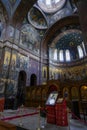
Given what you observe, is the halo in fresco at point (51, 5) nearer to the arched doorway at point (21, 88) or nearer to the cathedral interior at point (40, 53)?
the cathedral interior at point (40, 53)

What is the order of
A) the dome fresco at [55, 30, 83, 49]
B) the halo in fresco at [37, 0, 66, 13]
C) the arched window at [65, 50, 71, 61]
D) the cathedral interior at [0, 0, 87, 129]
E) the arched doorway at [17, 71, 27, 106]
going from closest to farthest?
the cathedral interior at [0, 0, 87, 129]
the arched doorway at [17, 71, 27, 106]
the halo in fresco at [37, 0, 66, 13]
the dome fresco at [55, 30, 83, 49]
the arched window at [65, 50, 71, 61]

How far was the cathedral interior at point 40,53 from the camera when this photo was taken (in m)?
11.6

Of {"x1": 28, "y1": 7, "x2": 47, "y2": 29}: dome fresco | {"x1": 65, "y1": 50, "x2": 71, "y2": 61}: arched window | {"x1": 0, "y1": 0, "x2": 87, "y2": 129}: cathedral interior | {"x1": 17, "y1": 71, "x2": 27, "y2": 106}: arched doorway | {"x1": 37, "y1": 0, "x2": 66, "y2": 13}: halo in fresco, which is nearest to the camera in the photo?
{"x1": 0, "y1": 0, "x2": 87, "y2": 129}: cathedral interior

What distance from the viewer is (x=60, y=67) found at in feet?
69.5

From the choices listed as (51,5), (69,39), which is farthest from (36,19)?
(69,39)

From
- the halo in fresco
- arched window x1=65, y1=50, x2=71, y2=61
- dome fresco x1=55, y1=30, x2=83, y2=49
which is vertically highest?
the halo in fresco

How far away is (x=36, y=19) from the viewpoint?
18.7 m

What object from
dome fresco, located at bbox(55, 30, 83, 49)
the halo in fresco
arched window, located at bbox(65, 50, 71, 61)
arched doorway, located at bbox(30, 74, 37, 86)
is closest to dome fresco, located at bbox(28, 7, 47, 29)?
the halo in fresco

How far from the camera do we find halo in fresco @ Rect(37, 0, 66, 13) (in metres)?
19.0

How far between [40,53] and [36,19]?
5879 millimetres

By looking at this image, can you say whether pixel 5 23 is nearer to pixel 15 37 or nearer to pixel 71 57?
pixel 15 37

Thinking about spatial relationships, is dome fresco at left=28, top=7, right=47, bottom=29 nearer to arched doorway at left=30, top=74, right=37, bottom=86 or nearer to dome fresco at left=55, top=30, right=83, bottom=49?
dome fresco at left=55, top=30, right=83, bottom=49

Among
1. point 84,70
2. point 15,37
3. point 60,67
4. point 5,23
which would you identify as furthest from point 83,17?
point 60,67

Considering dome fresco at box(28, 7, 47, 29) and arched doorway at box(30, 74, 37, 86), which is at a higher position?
dome fresco at box(28, 7, 47, 29)
